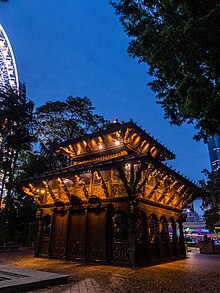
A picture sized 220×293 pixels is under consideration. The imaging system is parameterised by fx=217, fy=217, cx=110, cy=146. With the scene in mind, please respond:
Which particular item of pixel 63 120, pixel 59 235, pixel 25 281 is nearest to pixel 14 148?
pixel 63 120

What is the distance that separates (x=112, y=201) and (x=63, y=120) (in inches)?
490

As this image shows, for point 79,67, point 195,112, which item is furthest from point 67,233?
point 79,67

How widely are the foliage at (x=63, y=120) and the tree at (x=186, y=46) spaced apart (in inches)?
555

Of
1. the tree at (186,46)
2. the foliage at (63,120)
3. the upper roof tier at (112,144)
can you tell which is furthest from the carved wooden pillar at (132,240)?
the foliage at (63,120)

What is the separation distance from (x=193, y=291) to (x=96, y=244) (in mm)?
6087

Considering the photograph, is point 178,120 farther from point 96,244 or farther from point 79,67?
point 79,67

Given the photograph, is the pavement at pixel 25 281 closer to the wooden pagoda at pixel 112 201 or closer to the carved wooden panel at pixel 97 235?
the wooden pagoda at pixel 112 201

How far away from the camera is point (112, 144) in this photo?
13.1 meters

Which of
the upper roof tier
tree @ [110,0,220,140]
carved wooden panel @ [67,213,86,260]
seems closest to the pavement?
carved wooden panel @ [67,213,86,260]

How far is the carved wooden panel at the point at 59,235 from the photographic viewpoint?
38.4 ft

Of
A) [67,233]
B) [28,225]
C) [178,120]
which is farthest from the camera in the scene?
[28,225]

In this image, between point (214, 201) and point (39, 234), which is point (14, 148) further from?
point (214, 201)

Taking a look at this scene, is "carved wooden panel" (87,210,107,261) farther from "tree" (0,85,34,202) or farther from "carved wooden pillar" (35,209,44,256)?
"tree" (0,85,34,202)

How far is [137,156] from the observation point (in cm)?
872
